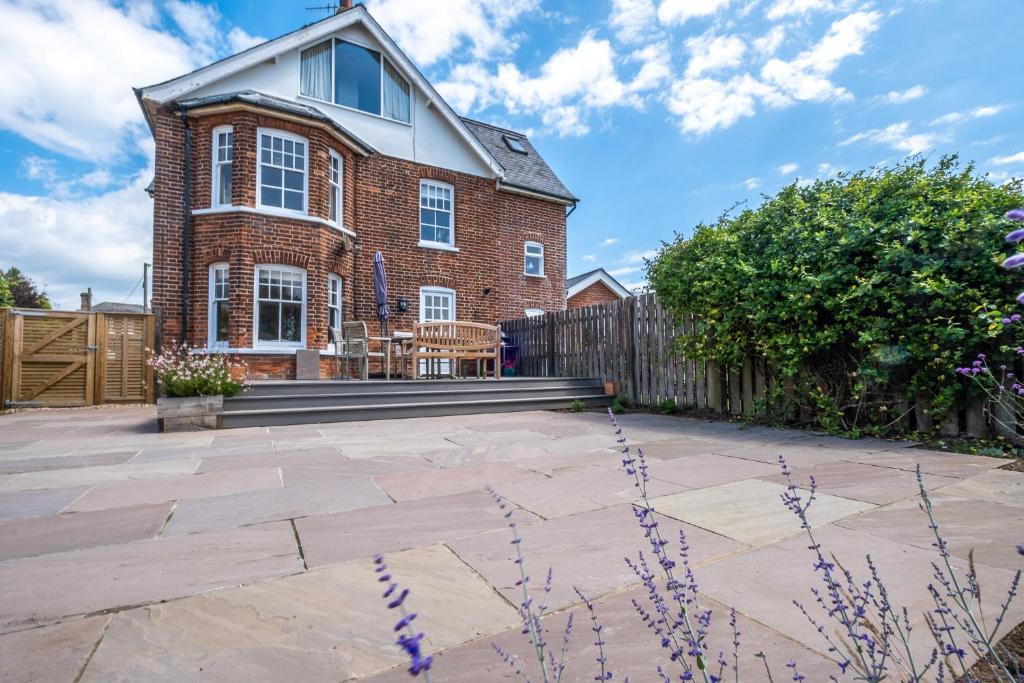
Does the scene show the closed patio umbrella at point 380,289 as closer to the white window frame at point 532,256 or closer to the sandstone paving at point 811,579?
the white window frame at point 532,256

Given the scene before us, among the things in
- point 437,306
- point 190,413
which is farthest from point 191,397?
point 437,306

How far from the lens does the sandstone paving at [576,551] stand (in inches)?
65.9

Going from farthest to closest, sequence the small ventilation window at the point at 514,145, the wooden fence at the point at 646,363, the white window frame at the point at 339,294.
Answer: the small ventilation window at the point at 514,145, the white window frame at the point at 339,294, the wooden fence at the point at 646,363

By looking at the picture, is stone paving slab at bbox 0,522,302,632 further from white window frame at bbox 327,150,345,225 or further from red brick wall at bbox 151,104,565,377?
white window frame at bbox 327,150,345,225

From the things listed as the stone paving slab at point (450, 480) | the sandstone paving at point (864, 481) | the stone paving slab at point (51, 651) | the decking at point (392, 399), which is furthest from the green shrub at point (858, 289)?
the stone paving slab at point (51, 651)

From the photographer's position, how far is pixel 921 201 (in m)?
4.49

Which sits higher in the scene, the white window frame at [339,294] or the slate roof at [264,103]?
the slate roof at [264,103]

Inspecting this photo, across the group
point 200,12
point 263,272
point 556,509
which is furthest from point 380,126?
point 556,509

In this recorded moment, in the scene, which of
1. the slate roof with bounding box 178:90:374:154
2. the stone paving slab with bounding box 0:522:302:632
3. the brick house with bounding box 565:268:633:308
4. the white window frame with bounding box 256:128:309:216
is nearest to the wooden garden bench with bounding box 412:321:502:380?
the white window frame with bounding box 256:128:309:216

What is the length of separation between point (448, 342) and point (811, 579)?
7404 mm

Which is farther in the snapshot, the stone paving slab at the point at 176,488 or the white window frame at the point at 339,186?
the white window frame at the point at 339,186

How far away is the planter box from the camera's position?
5496 millimetres

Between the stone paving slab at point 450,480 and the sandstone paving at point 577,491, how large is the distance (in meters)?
0.13

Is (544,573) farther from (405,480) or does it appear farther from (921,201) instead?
(921,201)
